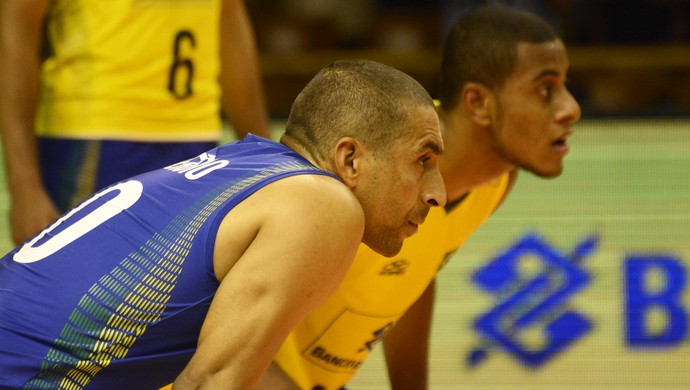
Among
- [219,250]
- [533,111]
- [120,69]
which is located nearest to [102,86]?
[120,69]

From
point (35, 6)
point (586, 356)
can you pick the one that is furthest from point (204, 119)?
point (586, 356)

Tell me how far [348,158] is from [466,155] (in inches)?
34.3

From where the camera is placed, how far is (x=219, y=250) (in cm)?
182

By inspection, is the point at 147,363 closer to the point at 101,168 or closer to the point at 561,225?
the point at 101,168

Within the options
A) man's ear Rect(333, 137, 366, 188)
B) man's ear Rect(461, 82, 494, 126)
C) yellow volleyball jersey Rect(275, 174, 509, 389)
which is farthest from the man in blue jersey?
man's ear Rect(461, 82, 494, 126)

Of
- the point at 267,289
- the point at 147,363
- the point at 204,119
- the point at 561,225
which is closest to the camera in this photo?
the point at 267,289

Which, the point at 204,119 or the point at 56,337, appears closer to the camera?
the point at 56,337

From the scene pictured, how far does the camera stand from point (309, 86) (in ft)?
6.85

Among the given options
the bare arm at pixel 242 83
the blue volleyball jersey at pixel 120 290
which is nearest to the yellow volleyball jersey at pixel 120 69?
the bare arm at pixel 242 83

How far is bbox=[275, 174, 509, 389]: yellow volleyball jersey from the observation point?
2.71 metres

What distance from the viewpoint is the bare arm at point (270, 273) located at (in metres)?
1.72

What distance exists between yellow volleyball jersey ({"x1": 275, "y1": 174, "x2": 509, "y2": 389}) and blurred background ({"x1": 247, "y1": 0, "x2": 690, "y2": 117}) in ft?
18.8

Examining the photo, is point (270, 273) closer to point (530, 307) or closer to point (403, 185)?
point (403, 185)

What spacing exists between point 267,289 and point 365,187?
13.9 inches
